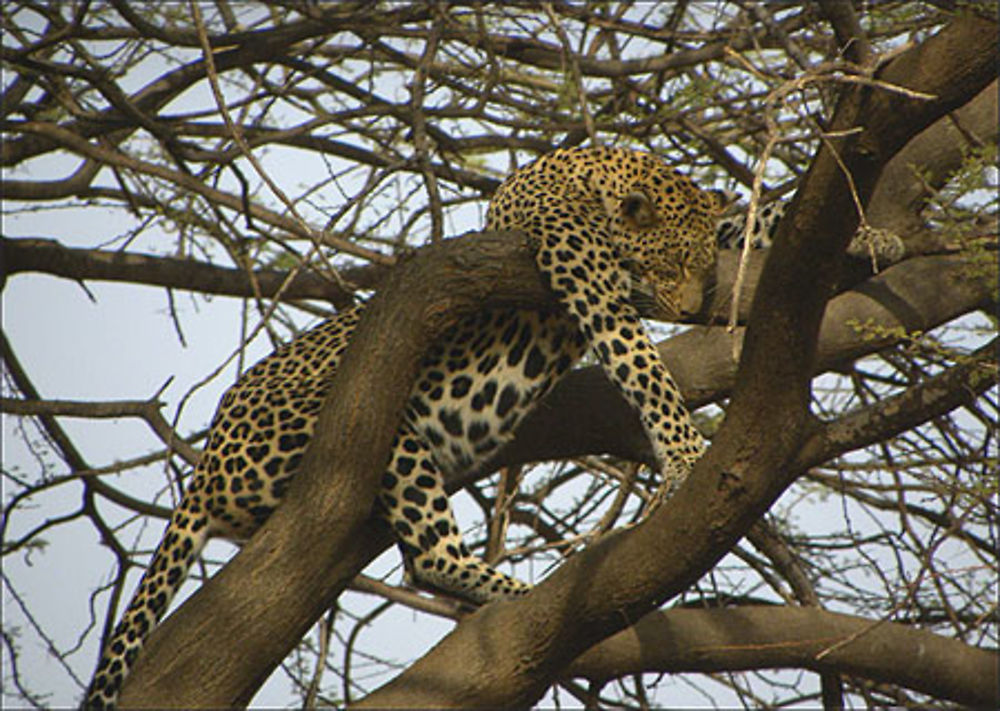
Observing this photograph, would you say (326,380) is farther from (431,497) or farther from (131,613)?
(131,613)

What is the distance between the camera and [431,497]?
4441 millimetres

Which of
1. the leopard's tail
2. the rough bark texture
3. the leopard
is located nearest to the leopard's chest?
the leopard

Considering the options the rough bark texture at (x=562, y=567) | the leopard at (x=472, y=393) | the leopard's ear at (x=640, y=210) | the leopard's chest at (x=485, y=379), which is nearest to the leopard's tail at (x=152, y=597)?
the leopard at (x=472, y=393)

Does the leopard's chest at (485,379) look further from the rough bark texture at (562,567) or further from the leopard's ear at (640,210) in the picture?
the leopard's ear at (640,210)

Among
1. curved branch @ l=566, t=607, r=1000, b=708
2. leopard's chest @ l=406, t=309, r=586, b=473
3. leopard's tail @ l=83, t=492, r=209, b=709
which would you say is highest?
leopard's chest @ l=406, t=309, r=586, b=473

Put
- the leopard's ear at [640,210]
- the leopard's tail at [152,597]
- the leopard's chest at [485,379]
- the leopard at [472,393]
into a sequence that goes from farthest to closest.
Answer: the leopard's ear at [640,210], the leopard's chest at [485,379], the leopard at [472,393], the leopard's tail at [152,597]

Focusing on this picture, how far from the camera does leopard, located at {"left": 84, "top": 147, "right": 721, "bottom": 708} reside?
4.43m

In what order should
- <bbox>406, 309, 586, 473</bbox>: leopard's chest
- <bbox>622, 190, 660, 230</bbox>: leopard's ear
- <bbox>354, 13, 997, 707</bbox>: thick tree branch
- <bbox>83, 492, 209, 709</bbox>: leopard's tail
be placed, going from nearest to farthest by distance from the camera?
<bbox>354, 13, 997, 707</bbox>: thick tree branch
<bbox>83, 492, 209, 709</bbox>: leopard's tail
<bbox>406, 309, 586, 473</bbox>: leopard's chest
<bbox>622, 190, 660, 230</bbox>: leopard's ear

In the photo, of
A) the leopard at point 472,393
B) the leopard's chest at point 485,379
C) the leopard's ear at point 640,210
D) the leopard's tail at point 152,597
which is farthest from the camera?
the leopard's ear at point 640,210

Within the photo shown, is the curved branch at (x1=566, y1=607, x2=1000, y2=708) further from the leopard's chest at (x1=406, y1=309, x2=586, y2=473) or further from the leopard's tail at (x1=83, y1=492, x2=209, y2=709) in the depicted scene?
the leopard's tail at (x1=83, y1=492, x2=209, y2=709)

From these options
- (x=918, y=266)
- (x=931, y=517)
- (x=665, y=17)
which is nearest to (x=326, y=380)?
(x=918, y=266)

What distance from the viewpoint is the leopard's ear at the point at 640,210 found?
5.30 m

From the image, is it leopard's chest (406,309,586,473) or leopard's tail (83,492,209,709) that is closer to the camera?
leopard's tail (83,492,209,709)

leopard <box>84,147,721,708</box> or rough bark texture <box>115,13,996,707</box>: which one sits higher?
leopard <box>84,147,721,708</box>
